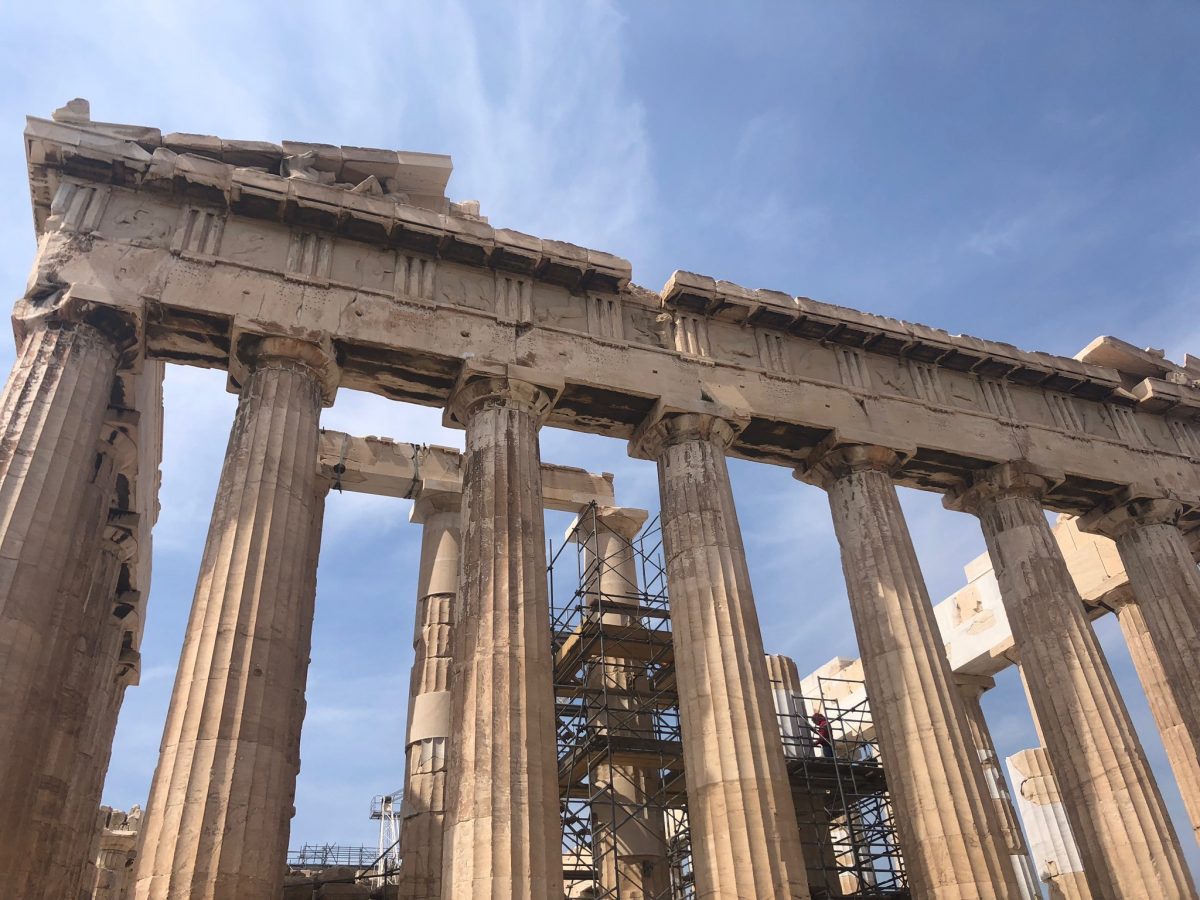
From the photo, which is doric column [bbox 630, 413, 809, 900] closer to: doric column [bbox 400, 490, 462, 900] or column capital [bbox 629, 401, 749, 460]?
column capital [bbox 629, 401, 749, 460]

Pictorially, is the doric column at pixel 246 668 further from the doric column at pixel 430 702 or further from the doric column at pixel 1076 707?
the doric column at pixel 1076 707

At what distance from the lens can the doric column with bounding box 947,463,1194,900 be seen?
52.3ft

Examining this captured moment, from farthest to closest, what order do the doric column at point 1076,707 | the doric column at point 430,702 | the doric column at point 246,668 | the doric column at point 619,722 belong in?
1. the doric column at point 619,722
2. the doric column at point 430,702
3. the doric column at point 1076,707
4. the doric column at point 246,668

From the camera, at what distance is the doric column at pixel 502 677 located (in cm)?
1211

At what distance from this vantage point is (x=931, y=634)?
54.8 feet

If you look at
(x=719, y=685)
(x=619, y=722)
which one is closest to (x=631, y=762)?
(x=619, y=722)

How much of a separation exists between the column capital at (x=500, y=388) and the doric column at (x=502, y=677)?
0.08 feet

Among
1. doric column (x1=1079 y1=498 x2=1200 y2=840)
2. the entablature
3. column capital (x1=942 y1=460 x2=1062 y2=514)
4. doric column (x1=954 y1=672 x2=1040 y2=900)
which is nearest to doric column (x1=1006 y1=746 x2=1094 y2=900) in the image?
doric column (x1=954 y1=672 x2=1040 y2=900)

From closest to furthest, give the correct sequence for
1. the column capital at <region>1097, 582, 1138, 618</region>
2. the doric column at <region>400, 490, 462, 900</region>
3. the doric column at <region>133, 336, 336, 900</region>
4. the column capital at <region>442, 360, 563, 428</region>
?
1. the doric column at <region>133, 336, 336, 900</region>
2. the column capital at <region>442, 360, 563, 428</region>
3. the doric column at <region>400, 490, 462, 900</region>
4. the column capital at <region>1097, 582, 1138, 618</region>

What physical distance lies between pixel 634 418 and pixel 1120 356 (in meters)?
12.7

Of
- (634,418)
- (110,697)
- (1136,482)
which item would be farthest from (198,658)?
(1136,482)

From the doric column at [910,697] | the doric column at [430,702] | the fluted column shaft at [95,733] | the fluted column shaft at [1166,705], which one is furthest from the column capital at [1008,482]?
the fluted column shaft at [95,733]

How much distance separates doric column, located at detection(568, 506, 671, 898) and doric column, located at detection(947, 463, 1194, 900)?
7.32 metres

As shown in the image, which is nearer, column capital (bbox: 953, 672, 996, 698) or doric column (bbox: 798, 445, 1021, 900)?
doric column (bbox: 798, 445, 1021, 900)
